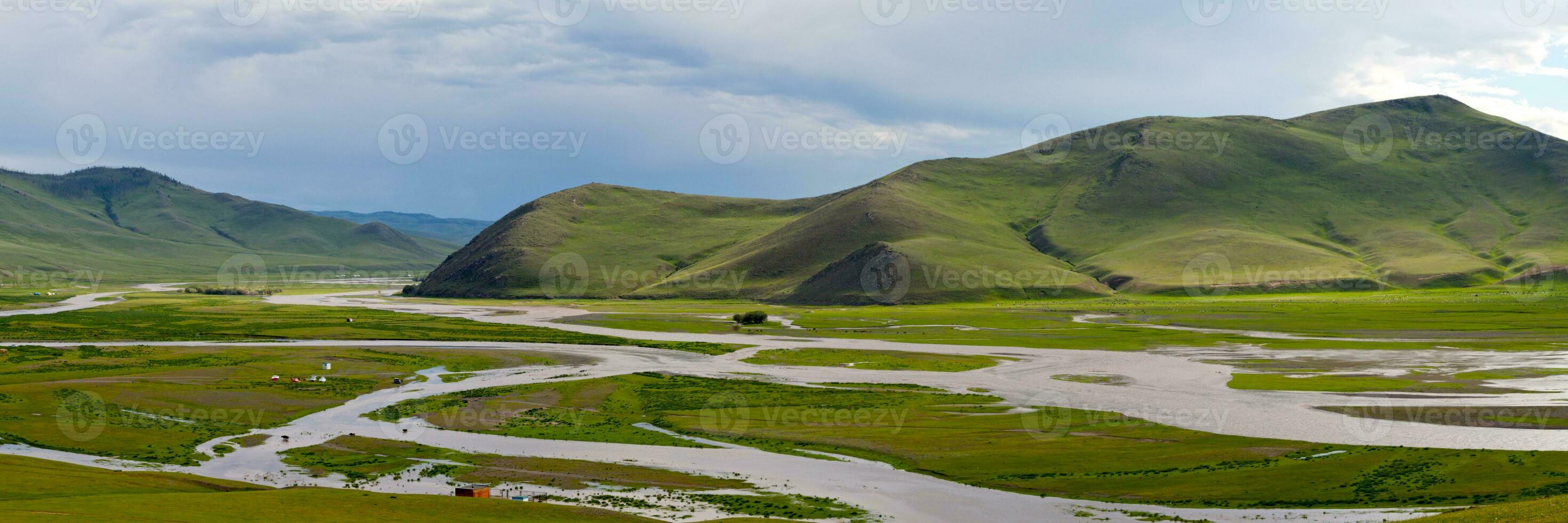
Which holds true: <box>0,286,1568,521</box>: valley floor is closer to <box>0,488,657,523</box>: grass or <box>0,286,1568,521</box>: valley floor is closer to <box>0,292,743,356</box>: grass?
<box>0,488,657,523</box>: grass

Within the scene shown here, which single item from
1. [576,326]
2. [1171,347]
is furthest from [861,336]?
[576,326]

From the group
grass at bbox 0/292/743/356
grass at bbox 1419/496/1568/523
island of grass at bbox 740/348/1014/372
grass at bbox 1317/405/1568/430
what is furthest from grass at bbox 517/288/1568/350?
grass at bbox 1419/496/1568/523

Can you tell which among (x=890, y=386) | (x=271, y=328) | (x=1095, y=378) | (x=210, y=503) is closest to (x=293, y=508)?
(x=210, y=503)

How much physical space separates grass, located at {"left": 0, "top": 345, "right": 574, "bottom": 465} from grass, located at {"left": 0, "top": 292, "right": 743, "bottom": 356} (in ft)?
50.1

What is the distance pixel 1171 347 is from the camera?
105 metres

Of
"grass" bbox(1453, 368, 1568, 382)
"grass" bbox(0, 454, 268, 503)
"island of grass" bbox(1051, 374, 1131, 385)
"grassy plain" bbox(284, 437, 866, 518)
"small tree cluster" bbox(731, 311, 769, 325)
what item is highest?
"small tree cluster" bbox(731, 311, 769, 325)

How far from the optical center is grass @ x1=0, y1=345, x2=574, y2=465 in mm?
54844

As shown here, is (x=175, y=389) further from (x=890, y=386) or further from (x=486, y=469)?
(x=890, y=386)

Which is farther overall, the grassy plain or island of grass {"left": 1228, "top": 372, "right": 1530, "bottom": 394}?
island of grass {"left": 1228, "top": 372, "right": 1530, "bottom": 394}

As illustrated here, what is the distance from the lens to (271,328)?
13538cm

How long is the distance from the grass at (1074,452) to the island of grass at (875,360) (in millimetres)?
18038

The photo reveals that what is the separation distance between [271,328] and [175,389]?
221 feet

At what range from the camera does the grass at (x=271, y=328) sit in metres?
120

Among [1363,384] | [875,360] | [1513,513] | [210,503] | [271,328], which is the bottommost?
[210,503]
